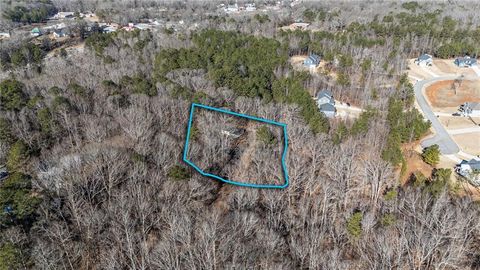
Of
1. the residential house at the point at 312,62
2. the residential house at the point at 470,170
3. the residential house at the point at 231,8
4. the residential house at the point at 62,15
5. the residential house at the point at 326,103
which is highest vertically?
the residential house at the point at 231,8

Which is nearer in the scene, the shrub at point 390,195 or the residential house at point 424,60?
the shrub at point 390,195

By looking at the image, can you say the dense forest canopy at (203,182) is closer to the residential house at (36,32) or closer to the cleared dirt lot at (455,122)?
the cleared dirt lot at (455,122)

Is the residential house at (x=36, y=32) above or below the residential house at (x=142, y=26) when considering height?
below

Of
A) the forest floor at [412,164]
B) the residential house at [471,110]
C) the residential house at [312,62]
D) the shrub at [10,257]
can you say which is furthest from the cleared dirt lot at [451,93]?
the shrub at [10,257]

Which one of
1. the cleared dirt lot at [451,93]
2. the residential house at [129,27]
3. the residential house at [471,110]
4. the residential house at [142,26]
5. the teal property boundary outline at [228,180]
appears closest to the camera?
the teal property boundary outline at [228,180]

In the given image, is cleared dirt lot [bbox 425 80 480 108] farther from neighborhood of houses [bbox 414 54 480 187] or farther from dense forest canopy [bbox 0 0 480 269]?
dense forest canopy [bbox 0 0 480 269]

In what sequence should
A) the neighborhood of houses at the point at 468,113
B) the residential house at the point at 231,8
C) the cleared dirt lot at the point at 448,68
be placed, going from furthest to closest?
the residential house at the point at 231,8, the cleared dirt lot at the point at 448,68, the neighborhood of houses at the point at 468,113
